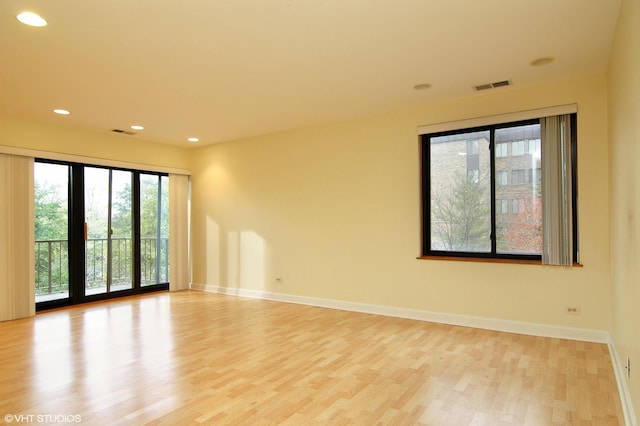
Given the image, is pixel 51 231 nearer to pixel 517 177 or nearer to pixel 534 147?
pixel 517 177

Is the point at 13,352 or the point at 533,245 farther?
the point at 533,245

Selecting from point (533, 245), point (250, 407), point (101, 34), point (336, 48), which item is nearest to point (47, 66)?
point (101, 34)

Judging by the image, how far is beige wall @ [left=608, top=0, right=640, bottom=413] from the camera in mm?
2045

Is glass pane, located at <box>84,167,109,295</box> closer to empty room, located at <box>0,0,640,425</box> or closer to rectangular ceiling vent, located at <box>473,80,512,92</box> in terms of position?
empty room, located at <box>0,0,640,425</box>

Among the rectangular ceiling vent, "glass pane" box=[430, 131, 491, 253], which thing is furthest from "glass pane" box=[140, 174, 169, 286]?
the rectangular ceiling vent

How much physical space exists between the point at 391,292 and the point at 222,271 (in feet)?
10.4

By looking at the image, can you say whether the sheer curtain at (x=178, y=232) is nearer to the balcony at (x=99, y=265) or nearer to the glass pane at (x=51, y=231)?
the balcony at (x=99, y=265)

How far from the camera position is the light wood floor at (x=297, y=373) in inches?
97.0

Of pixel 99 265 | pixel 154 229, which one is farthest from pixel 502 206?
pixel 99 265

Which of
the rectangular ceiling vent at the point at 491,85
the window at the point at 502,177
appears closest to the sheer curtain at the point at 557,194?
the window at the point at 502,177

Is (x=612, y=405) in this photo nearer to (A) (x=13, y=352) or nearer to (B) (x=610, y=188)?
(B) (x=610, y=188)

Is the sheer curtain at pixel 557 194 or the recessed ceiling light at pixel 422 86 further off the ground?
the recessed ceiling light at pixel 422 86

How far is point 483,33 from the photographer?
2.98 m

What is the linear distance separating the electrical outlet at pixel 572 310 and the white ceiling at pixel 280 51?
2.27 m
